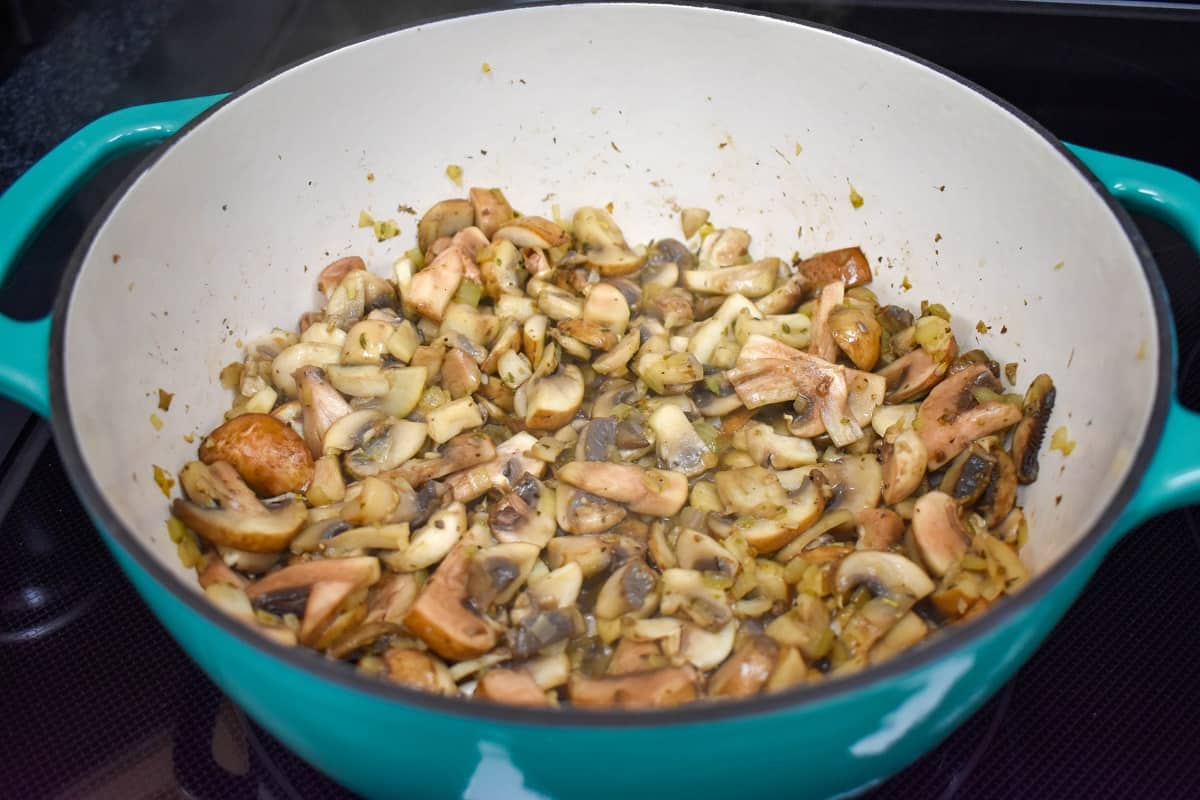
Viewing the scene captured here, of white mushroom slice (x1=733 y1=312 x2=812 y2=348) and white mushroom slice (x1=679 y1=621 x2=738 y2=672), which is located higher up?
white mushroom slice (x1=733 y1=312 x2=812 y2=348)

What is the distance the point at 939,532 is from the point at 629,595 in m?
0.42

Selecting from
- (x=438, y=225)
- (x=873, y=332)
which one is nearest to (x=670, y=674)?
(x=873, y=332)

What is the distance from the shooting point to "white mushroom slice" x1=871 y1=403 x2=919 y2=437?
62.1 inches

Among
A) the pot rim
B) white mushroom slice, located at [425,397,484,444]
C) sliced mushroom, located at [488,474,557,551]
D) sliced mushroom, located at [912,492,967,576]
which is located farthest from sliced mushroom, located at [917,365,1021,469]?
white mushroom slice, located at [425,397,484,444]

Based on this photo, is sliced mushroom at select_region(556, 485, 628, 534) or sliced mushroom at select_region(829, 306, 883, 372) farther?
sliced mushroom at select_region(829, 306, 883, 372)

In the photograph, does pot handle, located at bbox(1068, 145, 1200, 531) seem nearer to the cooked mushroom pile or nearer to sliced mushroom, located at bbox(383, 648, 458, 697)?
the cooked mushroom pile

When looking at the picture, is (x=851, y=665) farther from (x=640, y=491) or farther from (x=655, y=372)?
(x=655, y=372)

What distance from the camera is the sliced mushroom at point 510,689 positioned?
1.10 m

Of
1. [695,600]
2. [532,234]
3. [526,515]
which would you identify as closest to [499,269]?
[532,234]

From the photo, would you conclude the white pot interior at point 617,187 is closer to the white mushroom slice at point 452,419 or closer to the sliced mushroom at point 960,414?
the sliced mushroom at point 960,414

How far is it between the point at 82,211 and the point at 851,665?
1588mm

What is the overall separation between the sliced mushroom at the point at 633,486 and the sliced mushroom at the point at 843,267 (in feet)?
1.70

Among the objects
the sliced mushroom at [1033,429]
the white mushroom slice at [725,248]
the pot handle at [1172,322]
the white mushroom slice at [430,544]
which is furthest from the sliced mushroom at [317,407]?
the pot handle at [1172,322]

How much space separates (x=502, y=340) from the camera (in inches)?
66.4
